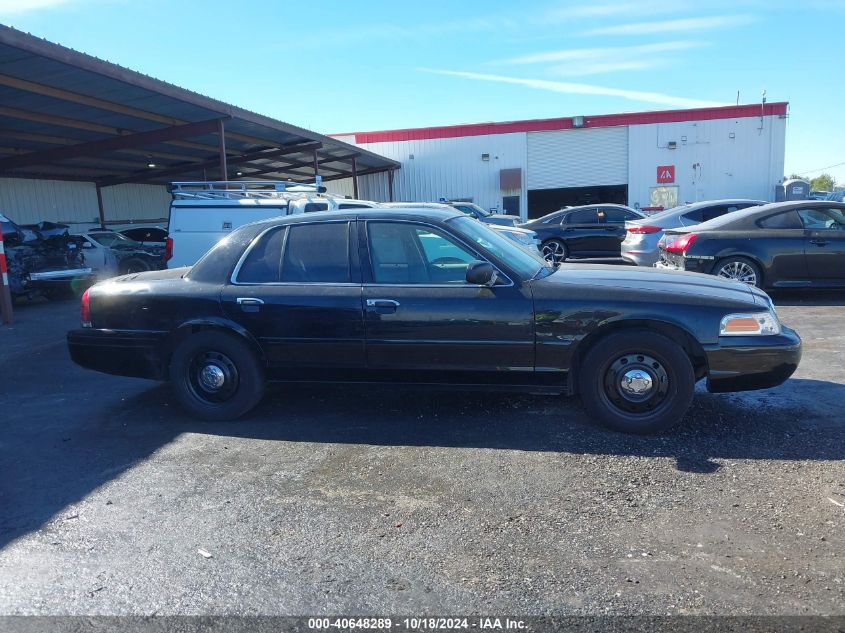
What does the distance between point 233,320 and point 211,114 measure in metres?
11.3

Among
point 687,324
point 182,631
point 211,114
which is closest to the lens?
point 182,631

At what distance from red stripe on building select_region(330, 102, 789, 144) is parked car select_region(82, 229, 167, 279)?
15902mm

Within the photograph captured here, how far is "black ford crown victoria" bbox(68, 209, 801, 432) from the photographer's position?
4.36 metres

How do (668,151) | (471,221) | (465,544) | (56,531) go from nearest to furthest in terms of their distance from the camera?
(465,544) → (56,531) → (471,221) → (668,151)

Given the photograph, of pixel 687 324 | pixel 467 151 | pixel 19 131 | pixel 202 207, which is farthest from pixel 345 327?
pixel 467 151

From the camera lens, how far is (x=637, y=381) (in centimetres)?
437

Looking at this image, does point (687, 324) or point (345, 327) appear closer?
point (687, 324)

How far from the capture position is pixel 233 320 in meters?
4.91

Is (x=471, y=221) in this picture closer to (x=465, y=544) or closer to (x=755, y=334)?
(x=755, y=334)

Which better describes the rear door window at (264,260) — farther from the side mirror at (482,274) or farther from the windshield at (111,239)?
the windshield at (111,239)

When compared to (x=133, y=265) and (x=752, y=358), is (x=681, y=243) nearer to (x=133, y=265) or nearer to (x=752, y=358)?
(x=752, y=358)

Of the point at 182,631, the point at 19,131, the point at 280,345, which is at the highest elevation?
the point at 19,131

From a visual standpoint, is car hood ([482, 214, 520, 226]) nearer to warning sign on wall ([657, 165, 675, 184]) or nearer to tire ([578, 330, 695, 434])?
warning sign on wall ([657, 165, 675, 184])

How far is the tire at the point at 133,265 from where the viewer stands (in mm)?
15391
